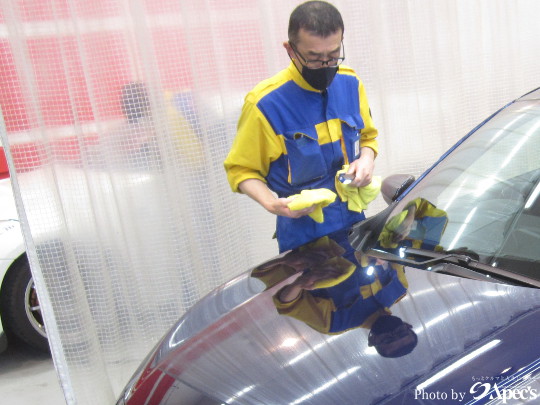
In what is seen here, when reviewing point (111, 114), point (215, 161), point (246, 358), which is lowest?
point (246, 358)

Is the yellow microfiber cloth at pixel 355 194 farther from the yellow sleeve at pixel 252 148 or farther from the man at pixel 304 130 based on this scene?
the yellow sleeve at pixel 252 148

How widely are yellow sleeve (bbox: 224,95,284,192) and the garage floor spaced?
1646mm

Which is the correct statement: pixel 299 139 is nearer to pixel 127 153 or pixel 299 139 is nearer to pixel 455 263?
pixel 455 263

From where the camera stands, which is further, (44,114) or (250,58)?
(250,58)

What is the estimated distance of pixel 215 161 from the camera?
3.15 meters

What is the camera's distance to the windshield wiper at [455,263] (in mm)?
1722

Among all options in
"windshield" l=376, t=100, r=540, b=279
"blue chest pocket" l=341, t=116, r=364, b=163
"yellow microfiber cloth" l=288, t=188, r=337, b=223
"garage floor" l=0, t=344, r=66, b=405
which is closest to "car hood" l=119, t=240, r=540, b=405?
"windshield" l=376, t=100, r=540, b=279

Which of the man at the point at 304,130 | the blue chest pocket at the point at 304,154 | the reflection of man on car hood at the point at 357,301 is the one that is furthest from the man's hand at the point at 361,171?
the reflection of man on car hood at the point at 357,301

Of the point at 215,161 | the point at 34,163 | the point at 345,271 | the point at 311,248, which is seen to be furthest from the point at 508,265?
the point at 34,163

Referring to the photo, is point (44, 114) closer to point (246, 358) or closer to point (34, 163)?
point (34, 163)

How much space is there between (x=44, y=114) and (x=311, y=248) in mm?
1304

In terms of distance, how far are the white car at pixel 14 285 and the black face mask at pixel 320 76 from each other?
1.90 metres

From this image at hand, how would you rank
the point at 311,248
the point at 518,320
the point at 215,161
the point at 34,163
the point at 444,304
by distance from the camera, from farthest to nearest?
the point at 215,161
the point at 34,163
the point at 311,248
the point at 444,304
the point at 518,320

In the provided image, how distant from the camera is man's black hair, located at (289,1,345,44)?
7.32 ft
